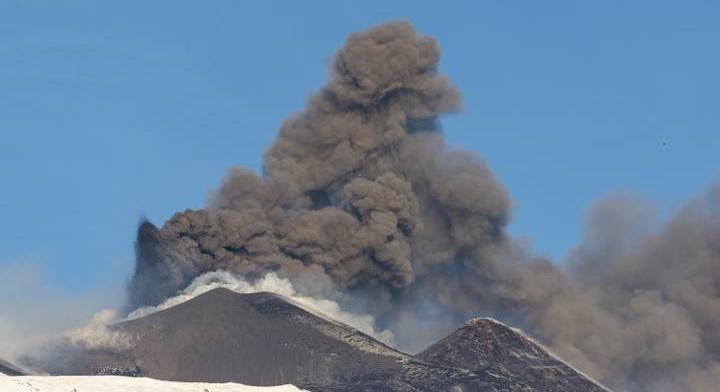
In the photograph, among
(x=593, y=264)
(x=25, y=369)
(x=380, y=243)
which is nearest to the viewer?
(x=25, y=369)

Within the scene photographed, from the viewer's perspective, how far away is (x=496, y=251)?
192250mm

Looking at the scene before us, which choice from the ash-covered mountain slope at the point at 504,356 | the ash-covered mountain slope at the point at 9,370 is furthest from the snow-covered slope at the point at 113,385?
the ash-covered mountain slope at the point at 504,356

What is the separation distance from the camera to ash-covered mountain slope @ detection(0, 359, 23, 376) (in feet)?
543

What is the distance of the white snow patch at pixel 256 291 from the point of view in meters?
180

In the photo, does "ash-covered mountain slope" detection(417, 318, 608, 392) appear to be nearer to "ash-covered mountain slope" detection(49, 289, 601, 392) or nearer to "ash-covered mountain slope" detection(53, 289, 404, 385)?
"ash-covered mountain slope" detection(49, 289, 601, 392)

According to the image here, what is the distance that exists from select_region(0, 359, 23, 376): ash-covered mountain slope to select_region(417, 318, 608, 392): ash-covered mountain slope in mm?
27064

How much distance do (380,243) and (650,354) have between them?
72.2 feet

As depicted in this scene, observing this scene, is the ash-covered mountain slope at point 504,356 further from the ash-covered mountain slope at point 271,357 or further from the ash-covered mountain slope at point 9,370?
the ash-covered mountain slope at point 9,370

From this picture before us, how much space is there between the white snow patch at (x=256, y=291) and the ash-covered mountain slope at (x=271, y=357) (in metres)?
2.00

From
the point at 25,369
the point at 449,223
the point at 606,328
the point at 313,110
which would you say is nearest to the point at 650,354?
the point at 606,328

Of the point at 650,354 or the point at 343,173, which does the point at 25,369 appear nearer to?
the point at 343,173

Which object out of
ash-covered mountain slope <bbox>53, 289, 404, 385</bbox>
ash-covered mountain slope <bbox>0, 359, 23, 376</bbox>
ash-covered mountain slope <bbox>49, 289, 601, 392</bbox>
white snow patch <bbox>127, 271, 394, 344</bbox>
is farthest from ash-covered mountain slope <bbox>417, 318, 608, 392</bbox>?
ash-covered mountain slope <bbox>0, 359, 23, 376</bbox>

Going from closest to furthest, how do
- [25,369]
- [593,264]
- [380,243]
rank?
[25,369] → [380,243] → [593,264]

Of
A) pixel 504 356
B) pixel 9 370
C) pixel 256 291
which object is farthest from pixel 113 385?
pixel 504 356
